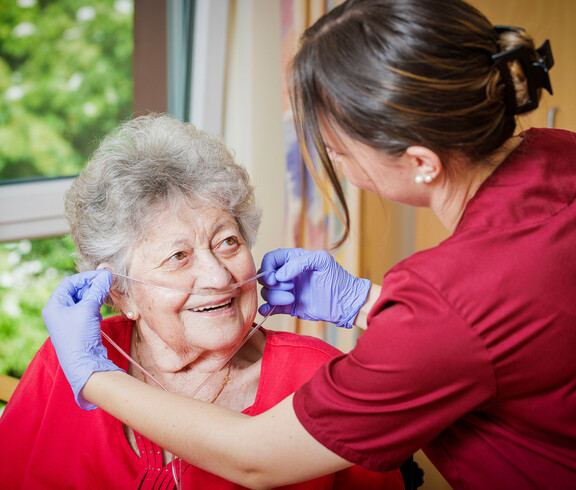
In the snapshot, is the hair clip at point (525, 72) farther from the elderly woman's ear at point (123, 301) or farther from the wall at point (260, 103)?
the wall at point (260, 103)

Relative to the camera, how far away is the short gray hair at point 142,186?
1439 millimetres

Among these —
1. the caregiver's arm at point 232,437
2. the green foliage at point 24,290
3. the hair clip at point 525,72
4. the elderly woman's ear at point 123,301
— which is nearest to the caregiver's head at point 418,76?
the hair clip at point 525,72

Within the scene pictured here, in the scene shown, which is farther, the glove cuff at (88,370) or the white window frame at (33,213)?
the white window frame at (33,213)

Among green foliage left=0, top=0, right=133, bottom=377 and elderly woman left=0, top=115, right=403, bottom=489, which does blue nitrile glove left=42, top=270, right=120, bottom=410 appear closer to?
elderly woman left=0, top=115, right=403, bottom=489

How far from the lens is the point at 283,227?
2527 mm

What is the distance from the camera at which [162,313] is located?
4.65ft

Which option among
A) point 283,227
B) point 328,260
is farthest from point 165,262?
point 283,227

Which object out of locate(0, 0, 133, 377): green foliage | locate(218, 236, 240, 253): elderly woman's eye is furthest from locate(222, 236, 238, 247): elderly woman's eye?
locate(0, 0, 133, 377): green foliage

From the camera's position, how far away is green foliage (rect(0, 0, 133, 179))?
2.69 m

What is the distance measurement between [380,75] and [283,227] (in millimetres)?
1596

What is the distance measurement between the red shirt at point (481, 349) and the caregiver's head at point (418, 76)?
0.12 meters

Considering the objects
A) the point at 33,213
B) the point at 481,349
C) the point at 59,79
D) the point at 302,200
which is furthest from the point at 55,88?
the point at 481,349

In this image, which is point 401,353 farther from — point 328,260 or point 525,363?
point 328,260

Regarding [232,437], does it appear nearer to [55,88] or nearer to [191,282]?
[191,282]
